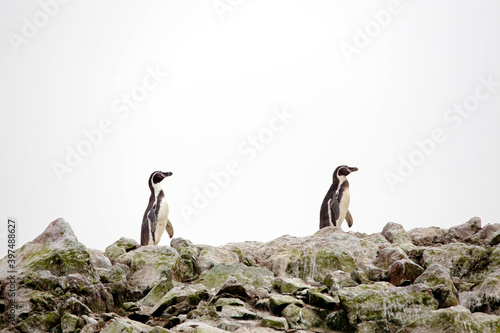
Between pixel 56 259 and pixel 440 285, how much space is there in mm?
6127

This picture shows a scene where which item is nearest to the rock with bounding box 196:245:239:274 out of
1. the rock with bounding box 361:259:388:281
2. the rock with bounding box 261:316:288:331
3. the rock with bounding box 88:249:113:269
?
the rock with bounding box 88:249:113:269

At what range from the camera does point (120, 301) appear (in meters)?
9.36

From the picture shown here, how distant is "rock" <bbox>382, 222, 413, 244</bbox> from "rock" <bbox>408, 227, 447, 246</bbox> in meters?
0.35

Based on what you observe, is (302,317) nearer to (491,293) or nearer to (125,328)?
(125,328)

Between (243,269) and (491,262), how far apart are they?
432cm

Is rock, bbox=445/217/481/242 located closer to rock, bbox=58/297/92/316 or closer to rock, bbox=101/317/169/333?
rock, bbox=101/317/169/333

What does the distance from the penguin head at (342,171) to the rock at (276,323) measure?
32.7 feet

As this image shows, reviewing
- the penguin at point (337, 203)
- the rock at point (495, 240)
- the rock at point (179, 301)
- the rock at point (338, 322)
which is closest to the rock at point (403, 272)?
the rock at point (338, 322)

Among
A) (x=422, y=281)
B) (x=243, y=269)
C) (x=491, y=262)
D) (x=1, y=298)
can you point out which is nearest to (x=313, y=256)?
(x=243, y=269)

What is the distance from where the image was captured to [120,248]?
11875 millimetres

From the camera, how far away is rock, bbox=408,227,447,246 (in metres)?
13.0

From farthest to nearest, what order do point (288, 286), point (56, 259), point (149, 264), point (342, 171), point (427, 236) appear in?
1. point (342, 171)
2. point (427, 236)
3. point (149, 264)
4. point (56, 259)
5. point (288, 286)

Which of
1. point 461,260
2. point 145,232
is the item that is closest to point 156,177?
point 145,232

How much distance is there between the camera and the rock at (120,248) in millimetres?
11686
